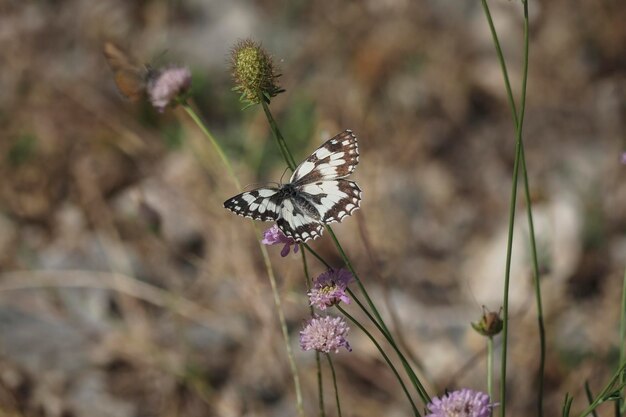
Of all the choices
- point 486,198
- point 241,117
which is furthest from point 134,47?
point 486,198

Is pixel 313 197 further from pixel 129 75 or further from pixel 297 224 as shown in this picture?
pixel 129 75

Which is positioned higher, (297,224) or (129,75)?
(129,75)

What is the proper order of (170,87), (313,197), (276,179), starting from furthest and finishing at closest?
(276,179) < (170,87) < (313,197)

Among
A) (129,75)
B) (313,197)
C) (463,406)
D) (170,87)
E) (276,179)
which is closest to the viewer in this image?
(463,406)

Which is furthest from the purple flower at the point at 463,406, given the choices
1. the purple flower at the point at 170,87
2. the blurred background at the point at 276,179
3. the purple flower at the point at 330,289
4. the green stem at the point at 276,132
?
the blurred background at the point at 276,179

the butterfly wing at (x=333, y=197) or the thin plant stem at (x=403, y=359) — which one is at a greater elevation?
the butterfly wing at (x=333, y=197)

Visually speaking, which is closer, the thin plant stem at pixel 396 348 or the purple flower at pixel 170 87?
the thin plant stem at pixel 396 348

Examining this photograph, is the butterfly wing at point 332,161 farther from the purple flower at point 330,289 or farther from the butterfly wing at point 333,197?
the purple flower at point 330,289

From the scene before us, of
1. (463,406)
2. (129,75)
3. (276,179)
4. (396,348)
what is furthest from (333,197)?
(276,179)
